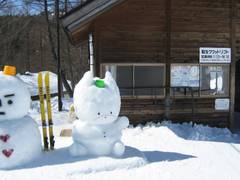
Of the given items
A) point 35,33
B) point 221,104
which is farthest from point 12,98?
point 35,33

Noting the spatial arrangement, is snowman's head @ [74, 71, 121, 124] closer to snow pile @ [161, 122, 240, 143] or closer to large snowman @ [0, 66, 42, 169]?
large snowman @ [0, 66, 42, 169]

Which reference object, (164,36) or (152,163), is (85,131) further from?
(164,36)

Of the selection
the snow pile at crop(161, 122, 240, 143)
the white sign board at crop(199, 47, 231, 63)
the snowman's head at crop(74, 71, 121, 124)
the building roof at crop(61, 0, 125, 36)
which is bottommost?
the snow pile at crop(161, 122, 240, 143)

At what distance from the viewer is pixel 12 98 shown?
757cm

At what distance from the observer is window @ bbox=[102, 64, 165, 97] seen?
40.3 ft

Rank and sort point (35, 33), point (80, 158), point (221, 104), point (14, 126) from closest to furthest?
point (14, 126) < point (80, 158) < point (221, 104) < point (35, 33)

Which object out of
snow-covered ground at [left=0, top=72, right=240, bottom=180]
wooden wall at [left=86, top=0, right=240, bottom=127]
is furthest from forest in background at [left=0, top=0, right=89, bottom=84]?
snow-covered ground at [left=0, top=72, right=240, bottom=180]

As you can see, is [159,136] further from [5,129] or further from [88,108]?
[5,129]

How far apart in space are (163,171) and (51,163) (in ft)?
7.22

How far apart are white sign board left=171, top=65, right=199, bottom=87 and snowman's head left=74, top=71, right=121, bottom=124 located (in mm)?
4810

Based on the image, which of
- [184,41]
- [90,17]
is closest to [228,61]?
[184,41]

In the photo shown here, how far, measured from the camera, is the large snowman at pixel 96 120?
7.83 meters

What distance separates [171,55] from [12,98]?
6.26 metres

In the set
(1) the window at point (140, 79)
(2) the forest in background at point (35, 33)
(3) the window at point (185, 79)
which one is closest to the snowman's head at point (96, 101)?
(1) the window at point (140, 79)
